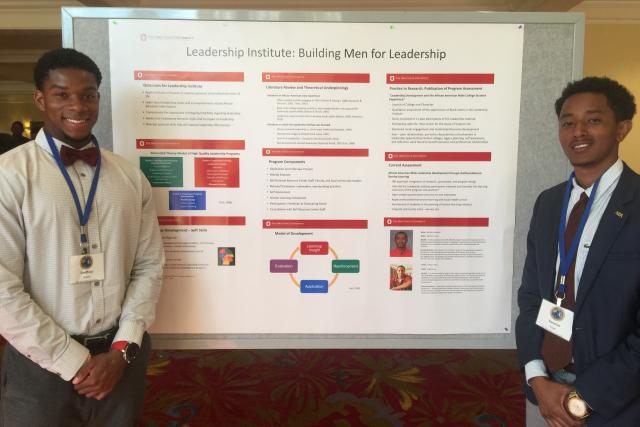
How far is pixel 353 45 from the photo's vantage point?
1740mm

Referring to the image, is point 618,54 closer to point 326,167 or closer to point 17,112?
point 326,167

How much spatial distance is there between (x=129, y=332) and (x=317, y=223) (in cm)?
80

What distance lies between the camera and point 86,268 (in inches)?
53.8

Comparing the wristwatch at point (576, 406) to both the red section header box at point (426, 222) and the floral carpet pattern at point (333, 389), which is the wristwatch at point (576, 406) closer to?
the red section header box at point (426, 222)

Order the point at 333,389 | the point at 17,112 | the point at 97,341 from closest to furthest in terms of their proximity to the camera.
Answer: the point at 97,341
the point at 333,389
the point at 17,112

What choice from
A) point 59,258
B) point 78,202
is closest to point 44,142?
point 78,202

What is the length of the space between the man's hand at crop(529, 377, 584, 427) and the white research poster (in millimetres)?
448

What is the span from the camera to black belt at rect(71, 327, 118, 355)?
1.38 metres

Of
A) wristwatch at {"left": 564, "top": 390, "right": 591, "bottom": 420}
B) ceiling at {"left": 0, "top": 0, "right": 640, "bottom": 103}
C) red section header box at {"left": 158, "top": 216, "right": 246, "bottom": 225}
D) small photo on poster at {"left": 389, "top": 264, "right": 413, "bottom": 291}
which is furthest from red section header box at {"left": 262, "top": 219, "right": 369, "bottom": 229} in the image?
ceiling at {"left": 0, "top": 0, "right": 640, "bottom": 103}

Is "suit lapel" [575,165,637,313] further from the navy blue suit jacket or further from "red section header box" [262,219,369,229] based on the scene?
"red section header box" [262,219,369,229]

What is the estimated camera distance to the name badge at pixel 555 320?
A: 54.0 inches

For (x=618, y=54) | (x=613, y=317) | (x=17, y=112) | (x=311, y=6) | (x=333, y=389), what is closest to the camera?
(x=613, y=317)

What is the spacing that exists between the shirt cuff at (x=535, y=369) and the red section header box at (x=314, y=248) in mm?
839

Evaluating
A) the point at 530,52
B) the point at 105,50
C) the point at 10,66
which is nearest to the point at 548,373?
the point at 530,52
